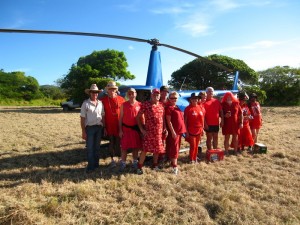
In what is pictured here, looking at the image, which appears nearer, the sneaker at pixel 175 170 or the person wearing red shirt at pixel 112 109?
the sneaker at pixel 175 170

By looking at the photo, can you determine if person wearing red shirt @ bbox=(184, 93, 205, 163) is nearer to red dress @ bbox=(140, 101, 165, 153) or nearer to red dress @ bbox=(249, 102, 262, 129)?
red dress @ bbox=(140, 101, 165, 153)

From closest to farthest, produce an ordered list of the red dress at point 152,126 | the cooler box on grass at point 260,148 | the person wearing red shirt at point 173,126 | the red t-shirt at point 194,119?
1. the red dress at point 152,126
2. the person wearing red shirt at point 173,126
3. the red t-shirt at point 194,119
4. the cooler box on grass at point 260,148

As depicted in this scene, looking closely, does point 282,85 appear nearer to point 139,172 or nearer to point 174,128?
point 174,128

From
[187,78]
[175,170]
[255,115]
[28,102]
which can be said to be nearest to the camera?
[175,170]

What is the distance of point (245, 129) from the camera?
739 centimetres

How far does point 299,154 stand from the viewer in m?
6.90

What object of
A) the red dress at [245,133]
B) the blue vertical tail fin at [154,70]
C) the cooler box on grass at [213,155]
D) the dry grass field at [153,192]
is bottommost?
the dry grass field at [153,192]

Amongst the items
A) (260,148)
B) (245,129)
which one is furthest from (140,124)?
(260,148)

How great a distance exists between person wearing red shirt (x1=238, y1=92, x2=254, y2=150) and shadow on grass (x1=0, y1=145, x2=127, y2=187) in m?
3.62

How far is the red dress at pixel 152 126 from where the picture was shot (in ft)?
17.1

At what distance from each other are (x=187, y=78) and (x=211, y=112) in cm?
3245

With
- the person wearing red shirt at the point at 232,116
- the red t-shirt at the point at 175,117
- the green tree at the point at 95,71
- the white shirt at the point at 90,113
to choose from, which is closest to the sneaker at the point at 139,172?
the red t-shirt at the point at 175,117

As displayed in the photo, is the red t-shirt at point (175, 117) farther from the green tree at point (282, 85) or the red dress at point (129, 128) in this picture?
the green tree at point (282, 85)

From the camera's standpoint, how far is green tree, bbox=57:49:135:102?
1069 inches
